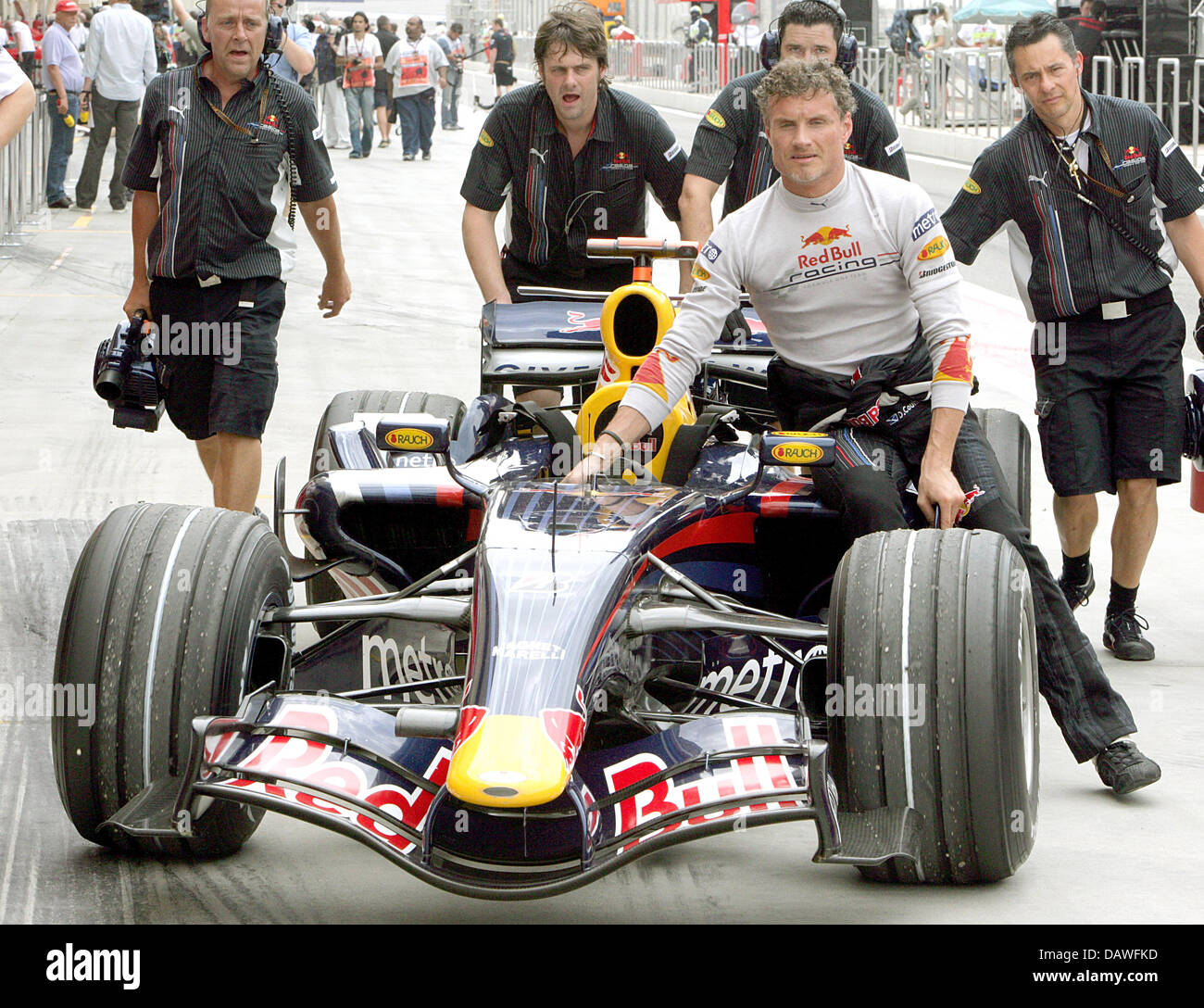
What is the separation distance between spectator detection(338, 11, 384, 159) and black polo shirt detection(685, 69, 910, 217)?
21187 mm

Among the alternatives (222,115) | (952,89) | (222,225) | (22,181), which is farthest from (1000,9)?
(222,225)

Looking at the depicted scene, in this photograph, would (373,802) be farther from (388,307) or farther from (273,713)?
(388,307)

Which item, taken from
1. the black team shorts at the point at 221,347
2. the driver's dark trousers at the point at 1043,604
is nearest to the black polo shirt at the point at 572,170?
the black team shorts at the point at 221,347

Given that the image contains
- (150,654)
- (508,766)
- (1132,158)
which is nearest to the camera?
(508,766)

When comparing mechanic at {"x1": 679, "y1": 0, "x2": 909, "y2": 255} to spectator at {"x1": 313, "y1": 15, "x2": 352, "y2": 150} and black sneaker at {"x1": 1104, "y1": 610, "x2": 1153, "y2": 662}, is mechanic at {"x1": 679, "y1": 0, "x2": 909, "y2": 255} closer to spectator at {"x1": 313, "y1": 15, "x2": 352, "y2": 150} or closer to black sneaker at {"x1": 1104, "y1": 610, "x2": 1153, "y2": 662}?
black sneaker at {"x1": 1104, "y1": 610, "x2": 1153, "y2": 662}

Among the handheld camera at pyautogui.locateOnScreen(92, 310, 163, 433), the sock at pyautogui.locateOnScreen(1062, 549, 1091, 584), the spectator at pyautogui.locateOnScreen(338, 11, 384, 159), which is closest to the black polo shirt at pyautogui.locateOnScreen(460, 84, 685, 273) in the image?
the handheld camera at pyautogui.locateOnScreen(92, 310, 163, 433)

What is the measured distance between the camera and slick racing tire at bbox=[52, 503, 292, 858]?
4.10 m

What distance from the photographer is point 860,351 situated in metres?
5.19

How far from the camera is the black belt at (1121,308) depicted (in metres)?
6.16

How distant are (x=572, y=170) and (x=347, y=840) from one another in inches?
130

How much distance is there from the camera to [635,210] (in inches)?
282

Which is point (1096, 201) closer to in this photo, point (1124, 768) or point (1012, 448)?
point (1012, 448)
